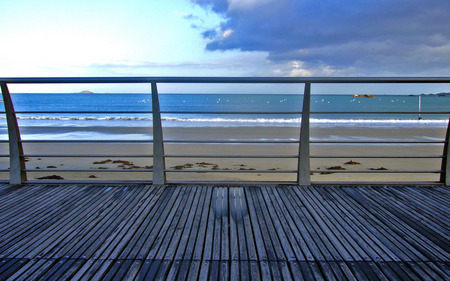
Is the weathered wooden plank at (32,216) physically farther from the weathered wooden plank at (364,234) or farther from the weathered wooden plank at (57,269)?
the weathered wooden plank at (364,234)

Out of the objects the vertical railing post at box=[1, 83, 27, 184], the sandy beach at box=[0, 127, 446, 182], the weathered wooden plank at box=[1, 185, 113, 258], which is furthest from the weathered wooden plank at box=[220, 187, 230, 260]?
the vertical railing post at box=[1, 83, 27, 184]

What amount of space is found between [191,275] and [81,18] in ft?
35.6

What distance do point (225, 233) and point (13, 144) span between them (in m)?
2.79

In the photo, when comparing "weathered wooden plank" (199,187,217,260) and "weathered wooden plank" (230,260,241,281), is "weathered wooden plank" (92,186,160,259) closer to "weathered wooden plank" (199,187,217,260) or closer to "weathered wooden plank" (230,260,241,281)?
"weathered wooden plank" (199,187,217,260)

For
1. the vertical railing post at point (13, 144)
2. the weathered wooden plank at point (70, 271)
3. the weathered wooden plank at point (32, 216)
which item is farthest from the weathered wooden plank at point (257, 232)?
the vertical railing post at point (13, 144)

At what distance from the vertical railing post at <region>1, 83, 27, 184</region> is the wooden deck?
0.70ft

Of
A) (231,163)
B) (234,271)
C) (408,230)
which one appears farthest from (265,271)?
(231,163)

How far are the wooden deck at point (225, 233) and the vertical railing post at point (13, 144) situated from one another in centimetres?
21

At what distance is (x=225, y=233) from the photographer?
73.5 inches

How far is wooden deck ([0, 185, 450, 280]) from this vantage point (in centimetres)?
143

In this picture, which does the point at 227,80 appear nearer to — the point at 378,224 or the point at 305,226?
the point at 305,226

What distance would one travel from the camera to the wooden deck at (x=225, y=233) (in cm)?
143

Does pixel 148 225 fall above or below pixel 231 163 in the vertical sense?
above

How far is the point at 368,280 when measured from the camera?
4.38ft
